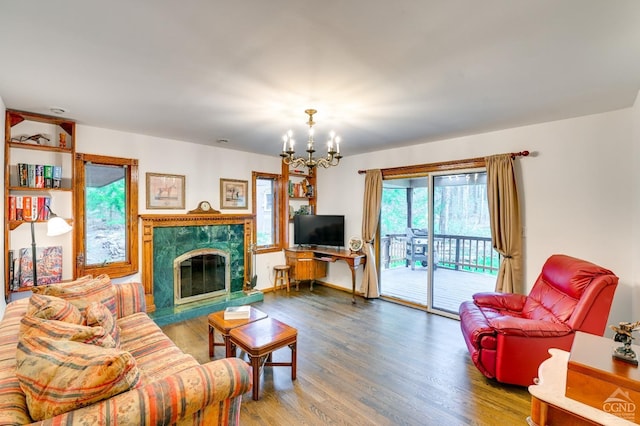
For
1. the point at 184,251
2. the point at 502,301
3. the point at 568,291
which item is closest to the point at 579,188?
the point at 568,291

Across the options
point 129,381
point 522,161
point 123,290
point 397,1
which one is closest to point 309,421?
point 129,381

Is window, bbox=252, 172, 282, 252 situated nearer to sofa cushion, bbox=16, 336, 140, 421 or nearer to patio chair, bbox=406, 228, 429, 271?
patio chair, bbox=406, 228, 429, 271

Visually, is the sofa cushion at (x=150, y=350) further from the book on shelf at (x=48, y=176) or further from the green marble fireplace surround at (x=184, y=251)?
the book on shelf at (x=48, y=176)

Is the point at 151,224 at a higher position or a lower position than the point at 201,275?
higher

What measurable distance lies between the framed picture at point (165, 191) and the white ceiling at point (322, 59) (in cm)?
107

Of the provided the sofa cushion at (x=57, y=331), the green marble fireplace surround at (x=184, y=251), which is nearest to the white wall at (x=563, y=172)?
the green marble fireplace surround at (x=184, y=251)

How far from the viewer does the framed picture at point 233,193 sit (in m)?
4.79

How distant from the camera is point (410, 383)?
2.49m

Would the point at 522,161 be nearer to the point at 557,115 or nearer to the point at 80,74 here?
the point at 557,115

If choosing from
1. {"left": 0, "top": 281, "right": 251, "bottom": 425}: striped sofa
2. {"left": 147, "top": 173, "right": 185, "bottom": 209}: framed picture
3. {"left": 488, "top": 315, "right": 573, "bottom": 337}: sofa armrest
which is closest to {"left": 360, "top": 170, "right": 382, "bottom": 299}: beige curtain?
{"left": 488, "top": 315, "right": 573, "bottom": 337}: sofa armrest

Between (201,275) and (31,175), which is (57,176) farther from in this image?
(201,275)

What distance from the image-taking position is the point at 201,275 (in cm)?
459

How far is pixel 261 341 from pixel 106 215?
9.52 feet

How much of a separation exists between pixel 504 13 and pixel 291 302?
433cm
